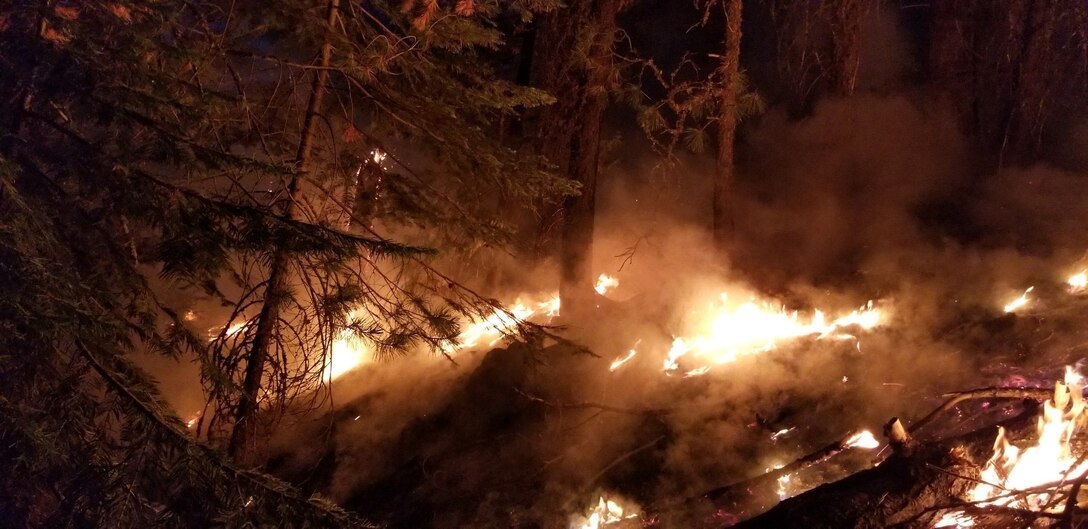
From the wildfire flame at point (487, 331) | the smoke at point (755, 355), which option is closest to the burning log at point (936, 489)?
the smoke at point (755, 355)

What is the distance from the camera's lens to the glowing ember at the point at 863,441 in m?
5.41

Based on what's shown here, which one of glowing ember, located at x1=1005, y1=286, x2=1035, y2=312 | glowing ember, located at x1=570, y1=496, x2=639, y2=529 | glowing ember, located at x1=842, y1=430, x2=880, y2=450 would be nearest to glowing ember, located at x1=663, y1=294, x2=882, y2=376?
glowing ember, located at x1=1005, y1=286, x2=1035, y2=312

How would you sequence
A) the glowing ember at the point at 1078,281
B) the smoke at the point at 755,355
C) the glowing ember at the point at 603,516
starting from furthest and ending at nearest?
the glowing ember at the point at 1078,281 < the smoke at the point at 755,355 < the glowing ember at the point at 603,516

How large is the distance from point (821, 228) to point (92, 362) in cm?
988

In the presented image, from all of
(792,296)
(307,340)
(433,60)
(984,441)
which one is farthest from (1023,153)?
(307,340)

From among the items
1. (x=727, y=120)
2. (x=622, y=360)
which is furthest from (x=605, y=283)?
(x=727, y=120)

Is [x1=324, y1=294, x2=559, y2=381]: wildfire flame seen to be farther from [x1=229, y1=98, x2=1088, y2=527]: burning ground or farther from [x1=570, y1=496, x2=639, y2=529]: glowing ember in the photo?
[x1=570, y1=496, x2=639, y2=529]: glowing ember

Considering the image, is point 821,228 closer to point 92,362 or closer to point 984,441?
point 984,441

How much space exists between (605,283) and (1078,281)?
19.8 feet

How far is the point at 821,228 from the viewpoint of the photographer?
1034cm

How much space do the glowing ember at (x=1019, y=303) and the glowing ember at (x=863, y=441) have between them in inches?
116

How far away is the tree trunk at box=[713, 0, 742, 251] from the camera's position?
25.4 feet

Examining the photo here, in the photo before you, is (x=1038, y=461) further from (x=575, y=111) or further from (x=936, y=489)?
(x=575, y=111)

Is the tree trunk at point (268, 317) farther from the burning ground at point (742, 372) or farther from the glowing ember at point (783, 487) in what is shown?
the glowing ember at point (783, 487)
